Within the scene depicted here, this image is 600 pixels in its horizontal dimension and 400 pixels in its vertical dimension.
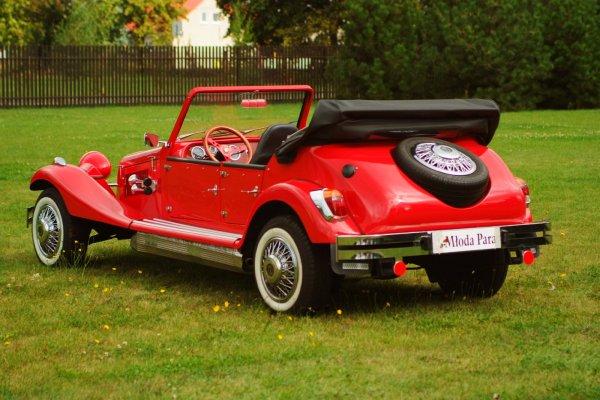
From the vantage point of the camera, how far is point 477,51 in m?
34.4

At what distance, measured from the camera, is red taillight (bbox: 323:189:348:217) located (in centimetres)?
738

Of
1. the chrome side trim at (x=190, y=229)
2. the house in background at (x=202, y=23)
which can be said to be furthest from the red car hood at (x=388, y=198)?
the house in background at (x=202, y=23)

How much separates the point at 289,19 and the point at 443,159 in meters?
46.2

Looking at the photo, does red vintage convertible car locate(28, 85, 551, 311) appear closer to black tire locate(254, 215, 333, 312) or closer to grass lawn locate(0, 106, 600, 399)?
black tire locate(254, 215, 333, 312)

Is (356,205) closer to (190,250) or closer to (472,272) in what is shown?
(472,272)

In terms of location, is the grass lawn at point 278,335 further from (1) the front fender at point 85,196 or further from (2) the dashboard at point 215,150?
(2) the dashboard at point 215,150

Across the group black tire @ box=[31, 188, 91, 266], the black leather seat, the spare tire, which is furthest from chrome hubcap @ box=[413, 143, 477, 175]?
black tire @ box=[31, 188, 91, 266]

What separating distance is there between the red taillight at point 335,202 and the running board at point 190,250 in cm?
89

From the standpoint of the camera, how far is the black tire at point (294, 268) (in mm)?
7410

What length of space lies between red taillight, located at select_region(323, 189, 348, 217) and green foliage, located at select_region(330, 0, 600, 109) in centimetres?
2710

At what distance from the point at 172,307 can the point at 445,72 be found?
28247 millimetres

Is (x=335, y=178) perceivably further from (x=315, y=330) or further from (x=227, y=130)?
(x=227, y=130)

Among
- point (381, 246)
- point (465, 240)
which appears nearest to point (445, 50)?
point (465, 240)

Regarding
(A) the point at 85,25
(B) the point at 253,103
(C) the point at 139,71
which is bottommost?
(C) the point at 139,71
